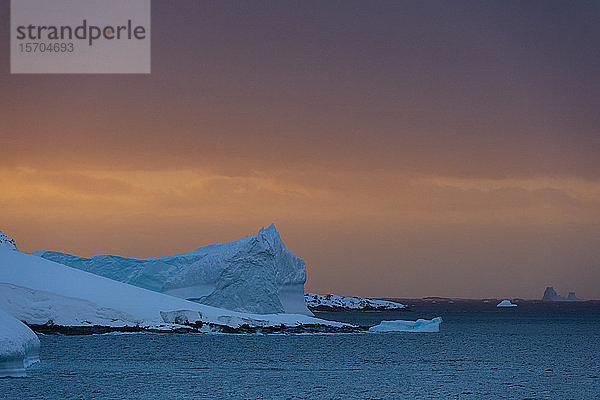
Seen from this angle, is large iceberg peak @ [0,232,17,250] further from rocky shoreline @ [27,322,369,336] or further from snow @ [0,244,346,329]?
rocky shoreline @ [27,322,369,336]

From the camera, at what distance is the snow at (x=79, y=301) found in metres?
37.4

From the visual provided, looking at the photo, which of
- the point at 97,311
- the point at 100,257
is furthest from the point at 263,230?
the point at 100,257

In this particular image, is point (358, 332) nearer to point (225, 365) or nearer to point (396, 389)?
point (225, 365)

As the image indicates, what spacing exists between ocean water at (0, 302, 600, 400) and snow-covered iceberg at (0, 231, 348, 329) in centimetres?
232

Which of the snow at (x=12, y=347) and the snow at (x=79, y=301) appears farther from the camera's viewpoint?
the snow at (x=79, y=301)

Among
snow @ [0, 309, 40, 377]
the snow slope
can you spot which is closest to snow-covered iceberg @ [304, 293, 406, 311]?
the snow slope

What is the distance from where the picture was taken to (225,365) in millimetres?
23562

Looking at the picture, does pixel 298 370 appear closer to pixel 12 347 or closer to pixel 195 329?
pixel 12 347

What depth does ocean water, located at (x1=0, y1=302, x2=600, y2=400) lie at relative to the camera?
1625 cm

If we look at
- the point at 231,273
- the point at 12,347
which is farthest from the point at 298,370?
the point at 231,273

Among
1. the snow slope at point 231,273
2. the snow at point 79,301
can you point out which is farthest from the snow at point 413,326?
the snow slope at point 231,273

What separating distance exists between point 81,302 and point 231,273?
34.7ft

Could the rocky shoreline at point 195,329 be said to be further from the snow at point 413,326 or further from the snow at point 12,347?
the snow at point 12,347

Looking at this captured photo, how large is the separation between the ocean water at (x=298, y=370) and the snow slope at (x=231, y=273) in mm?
10845
